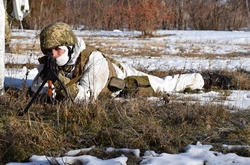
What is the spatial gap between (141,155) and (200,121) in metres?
0.81

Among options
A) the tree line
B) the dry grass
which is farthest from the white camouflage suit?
the tree line

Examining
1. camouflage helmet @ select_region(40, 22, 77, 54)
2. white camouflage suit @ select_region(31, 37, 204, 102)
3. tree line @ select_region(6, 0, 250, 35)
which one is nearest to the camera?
white camouflage suit @ select_region(31, 37, 204, 102)

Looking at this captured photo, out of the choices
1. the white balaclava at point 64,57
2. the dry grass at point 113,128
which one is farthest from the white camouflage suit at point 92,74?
the dry grass at point 113,128

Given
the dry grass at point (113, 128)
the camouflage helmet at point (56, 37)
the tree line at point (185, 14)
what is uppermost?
the tree line at point (185, 14)

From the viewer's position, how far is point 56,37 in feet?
14.4

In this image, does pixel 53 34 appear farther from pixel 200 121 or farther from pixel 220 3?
pixel 220 3

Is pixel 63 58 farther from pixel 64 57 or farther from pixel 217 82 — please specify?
pixel 217 82

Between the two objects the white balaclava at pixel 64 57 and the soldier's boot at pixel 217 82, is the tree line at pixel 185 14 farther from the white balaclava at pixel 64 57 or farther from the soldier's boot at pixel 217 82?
the white balaclava at pixel 64 57

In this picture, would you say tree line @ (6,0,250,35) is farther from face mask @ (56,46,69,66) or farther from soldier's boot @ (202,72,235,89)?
face mask @ (56,46,69,66)

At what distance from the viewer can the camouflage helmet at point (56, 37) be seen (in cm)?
438

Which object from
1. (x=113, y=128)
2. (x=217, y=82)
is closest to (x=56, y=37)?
(x=113, y=128)

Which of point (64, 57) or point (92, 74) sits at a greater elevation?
point (64, 57)

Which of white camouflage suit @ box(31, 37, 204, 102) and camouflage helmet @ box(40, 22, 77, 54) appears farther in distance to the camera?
camouflage helmet @ box(40, 22, 77, 54)

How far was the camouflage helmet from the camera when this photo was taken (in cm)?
438
